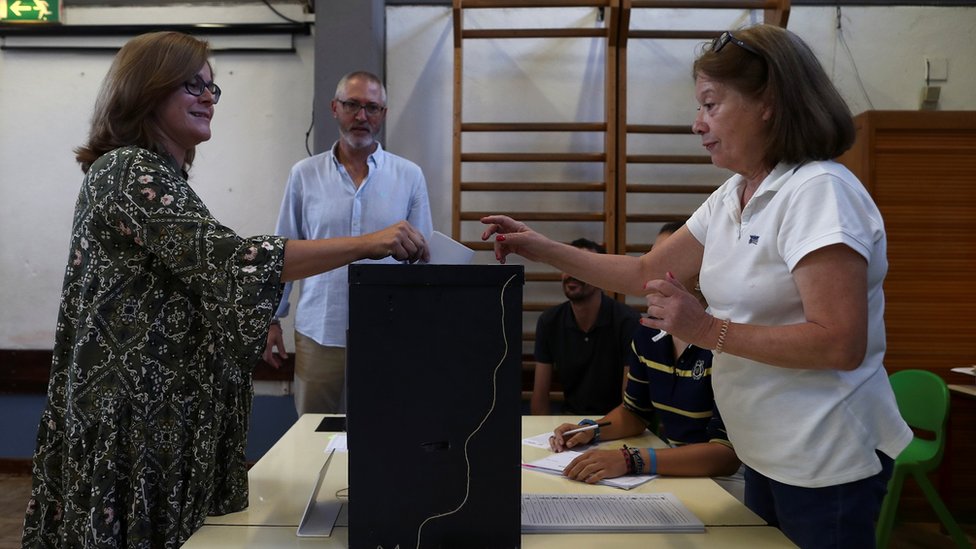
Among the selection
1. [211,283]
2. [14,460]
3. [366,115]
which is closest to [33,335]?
[14,460]

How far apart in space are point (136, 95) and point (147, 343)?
48 cm

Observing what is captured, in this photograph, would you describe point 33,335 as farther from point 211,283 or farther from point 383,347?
point 383,347

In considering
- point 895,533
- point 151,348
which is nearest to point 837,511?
point 151,348

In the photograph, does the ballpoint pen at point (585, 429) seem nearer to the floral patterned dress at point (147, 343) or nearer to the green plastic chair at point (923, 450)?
the floral patterned dress at point (147, 343)

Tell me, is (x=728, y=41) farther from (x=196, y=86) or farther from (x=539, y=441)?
(x=539, y=441)

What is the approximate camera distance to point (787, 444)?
1205 millimetres

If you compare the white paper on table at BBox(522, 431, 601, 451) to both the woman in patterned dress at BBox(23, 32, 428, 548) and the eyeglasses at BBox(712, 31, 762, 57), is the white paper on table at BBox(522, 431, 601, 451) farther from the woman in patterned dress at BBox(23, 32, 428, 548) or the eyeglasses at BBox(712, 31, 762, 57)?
the eyeglasses at BBox(712, 31, 762, 57)

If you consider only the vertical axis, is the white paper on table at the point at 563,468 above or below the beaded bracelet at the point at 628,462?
below

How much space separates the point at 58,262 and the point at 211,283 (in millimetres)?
3458

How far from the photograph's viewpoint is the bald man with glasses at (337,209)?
2883 millimetres

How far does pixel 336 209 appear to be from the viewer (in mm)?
2930

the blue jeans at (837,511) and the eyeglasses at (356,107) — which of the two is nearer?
the blue jeans at (837,511)

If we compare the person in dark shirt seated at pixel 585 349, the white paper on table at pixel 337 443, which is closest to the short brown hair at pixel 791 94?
the white paper on table at pixel 337 443

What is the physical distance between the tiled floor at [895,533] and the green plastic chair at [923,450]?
0.19 m
